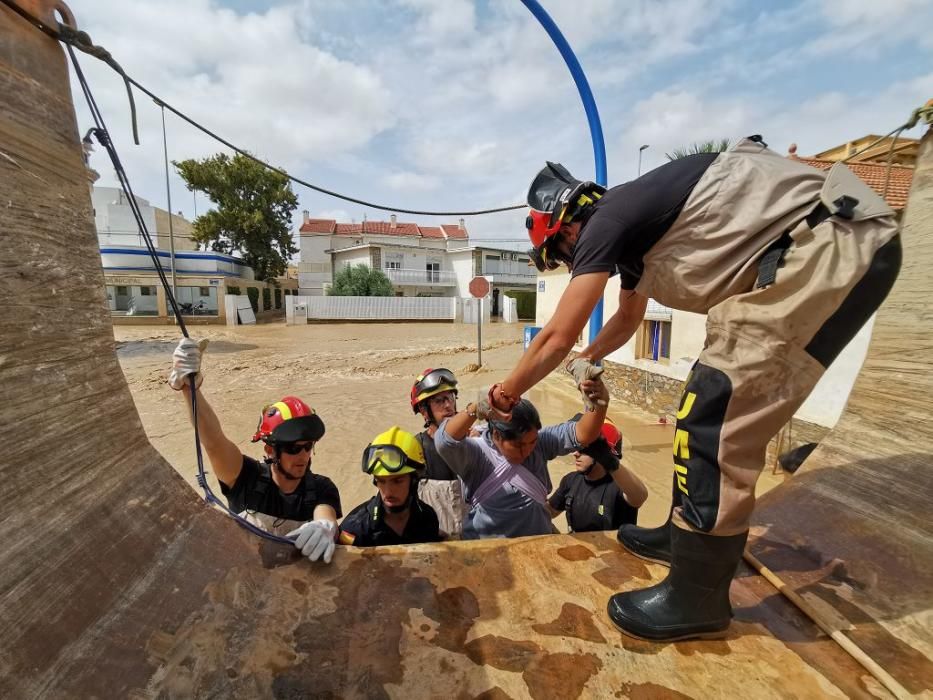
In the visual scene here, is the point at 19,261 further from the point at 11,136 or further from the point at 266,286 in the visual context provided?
the point at 266,286

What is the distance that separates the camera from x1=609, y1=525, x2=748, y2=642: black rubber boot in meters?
1.36

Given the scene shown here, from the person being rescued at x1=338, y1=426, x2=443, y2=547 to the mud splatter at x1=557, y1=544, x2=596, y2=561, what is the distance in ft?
3.02

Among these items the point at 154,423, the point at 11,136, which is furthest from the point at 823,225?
the point at 154,423

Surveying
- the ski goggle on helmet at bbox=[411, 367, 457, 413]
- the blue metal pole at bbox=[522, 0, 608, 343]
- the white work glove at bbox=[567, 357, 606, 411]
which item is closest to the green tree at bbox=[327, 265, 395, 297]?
the blue metal pole at bbox=[522, 0, 608, 343]

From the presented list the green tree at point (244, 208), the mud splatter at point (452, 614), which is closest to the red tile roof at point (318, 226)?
the green tree at point (244, 208)

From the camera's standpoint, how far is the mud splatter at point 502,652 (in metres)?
1.30

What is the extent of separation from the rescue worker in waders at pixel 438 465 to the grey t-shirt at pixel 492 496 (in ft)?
1.64

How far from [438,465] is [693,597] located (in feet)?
7.48

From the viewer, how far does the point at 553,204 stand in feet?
5.35

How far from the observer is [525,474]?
248 cm

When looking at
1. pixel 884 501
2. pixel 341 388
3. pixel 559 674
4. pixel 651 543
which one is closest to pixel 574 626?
pixel 559 674

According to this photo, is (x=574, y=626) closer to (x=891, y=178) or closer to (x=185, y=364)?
(x=185, y=364)

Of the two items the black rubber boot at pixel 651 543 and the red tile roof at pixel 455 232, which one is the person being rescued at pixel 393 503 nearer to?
the black rubber boot at pixel 651 543

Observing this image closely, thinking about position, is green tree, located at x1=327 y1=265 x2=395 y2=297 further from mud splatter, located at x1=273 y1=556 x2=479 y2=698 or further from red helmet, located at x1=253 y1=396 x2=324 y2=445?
mud splatter, located at x1=273 y1=556 x2=479 y2=698
